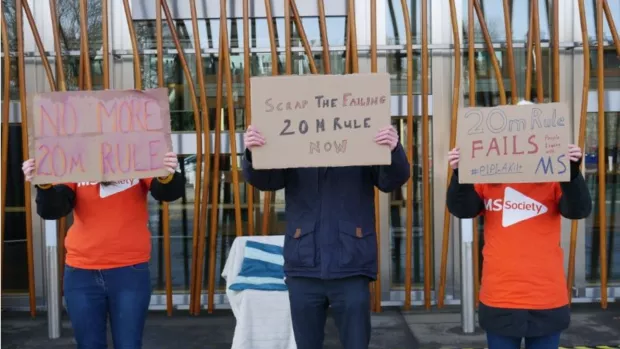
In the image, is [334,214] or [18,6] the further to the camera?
[18,6]

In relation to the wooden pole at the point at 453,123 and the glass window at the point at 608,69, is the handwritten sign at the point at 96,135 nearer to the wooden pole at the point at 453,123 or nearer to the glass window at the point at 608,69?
the wooden pole at the point at 453,123

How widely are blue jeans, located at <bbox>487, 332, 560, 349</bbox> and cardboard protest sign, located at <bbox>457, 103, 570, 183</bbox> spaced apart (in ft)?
2.23

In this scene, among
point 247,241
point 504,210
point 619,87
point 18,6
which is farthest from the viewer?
point 619,87

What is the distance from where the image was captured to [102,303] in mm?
3561

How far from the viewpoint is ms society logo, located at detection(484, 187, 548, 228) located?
126 inches

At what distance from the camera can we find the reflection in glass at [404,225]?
618 centimetres

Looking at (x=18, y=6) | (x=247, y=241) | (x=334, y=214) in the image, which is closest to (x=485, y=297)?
(x=334, y=214)

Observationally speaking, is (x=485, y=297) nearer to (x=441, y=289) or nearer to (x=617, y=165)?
(x=441, y=289)

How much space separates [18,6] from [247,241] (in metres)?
2.58

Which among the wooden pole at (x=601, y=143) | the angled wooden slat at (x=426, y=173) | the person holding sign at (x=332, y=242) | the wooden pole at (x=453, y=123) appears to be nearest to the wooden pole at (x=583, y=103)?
the wooden pole at (x=601, y=143)

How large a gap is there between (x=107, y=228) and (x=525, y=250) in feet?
6.39

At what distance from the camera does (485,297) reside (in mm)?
3283

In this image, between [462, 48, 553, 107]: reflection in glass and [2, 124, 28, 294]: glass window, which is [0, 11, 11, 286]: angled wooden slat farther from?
[462, 48, 553, 107]: reflection in glass

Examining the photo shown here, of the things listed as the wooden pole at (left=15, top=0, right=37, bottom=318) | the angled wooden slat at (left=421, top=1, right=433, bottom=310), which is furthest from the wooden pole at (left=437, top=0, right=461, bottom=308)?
the wooden pole at (left=15, top=0, right=37, bottom=318)
